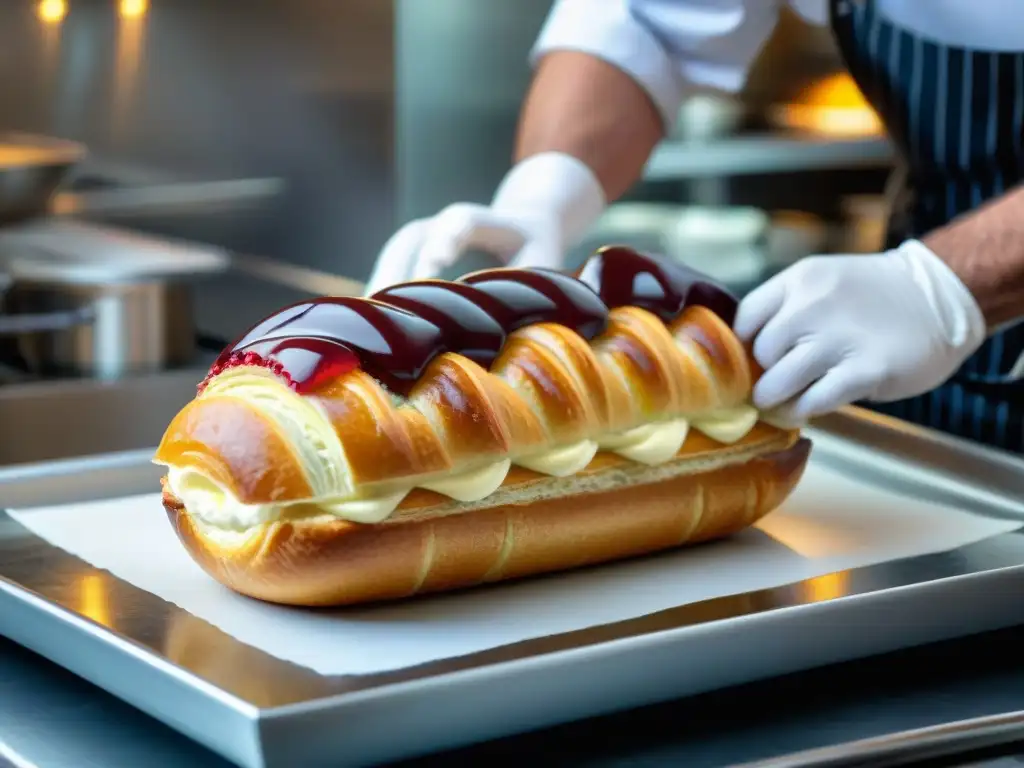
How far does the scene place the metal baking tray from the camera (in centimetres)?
82

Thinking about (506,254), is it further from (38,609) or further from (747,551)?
(38,609)

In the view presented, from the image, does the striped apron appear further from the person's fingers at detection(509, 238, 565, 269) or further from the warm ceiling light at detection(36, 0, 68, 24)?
the warm ceiling light at detection(36, 0, 68, 24)

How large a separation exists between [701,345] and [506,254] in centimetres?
55

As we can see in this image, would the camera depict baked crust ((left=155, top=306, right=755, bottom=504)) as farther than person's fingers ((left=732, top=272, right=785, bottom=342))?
No

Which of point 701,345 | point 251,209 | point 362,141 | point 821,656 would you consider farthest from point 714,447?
point 251,209

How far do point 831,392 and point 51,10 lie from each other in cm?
159

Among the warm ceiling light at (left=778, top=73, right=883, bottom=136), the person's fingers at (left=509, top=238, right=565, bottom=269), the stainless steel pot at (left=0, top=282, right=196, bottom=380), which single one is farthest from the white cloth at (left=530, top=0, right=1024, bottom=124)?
the warm ceiling light at (left=778, top=73, right=883, bottom=136)

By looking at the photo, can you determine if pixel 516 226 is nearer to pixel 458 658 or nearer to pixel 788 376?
pixel 788 376

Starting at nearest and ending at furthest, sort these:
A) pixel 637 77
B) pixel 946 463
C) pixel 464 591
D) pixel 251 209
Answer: pixel 464 591
pixel 946 463
pixel 637 77
pixel 251 209

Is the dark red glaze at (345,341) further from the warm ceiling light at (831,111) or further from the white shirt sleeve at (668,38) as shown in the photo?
the warm ceiling light at (831,111)

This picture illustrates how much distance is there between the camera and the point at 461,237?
5.21 ft

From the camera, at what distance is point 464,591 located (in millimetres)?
1077

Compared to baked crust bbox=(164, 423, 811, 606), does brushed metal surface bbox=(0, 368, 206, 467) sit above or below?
below

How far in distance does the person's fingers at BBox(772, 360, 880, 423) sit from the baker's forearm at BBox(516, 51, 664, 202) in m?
0.68
